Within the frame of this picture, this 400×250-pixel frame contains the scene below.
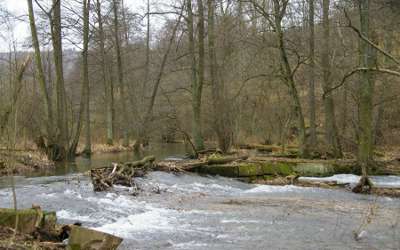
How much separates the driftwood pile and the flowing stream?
0.31 m

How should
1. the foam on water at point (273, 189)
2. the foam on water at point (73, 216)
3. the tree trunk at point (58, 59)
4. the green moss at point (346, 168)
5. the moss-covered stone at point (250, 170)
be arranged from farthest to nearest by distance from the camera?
the tree trunk at point (58, 59) → the green moss at point (346, 168) → the moss-covered stone at point (250, 170) → the foam on water at point (273, 189) → the foam on water at point (73, 216)

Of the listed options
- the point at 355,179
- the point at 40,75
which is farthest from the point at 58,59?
the point at 355,179

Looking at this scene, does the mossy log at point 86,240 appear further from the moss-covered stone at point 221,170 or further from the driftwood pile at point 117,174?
the moss-covered stone at point 221,170

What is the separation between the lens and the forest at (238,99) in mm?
15773

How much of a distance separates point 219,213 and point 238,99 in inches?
789

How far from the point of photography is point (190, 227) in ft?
30.2

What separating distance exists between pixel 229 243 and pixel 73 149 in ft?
57.1

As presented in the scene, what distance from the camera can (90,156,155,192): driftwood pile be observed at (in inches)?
503

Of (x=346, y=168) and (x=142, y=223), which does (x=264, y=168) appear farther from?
(x=142, y=223)

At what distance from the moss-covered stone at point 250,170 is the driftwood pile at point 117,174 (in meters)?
3.01

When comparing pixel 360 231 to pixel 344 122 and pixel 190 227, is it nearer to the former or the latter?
pixel 190 227

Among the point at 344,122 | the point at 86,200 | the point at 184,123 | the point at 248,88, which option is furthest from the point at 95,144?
the point at 86,200

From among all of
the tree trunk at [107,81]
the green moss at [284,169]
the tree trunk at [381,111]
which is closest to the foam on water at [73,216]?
the green moss at [284,169]

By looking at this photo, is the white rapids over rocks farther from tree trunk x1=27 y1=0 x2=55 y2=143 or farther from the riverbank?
tree trunk x1=27 y1=0 x2=55 y2=143
